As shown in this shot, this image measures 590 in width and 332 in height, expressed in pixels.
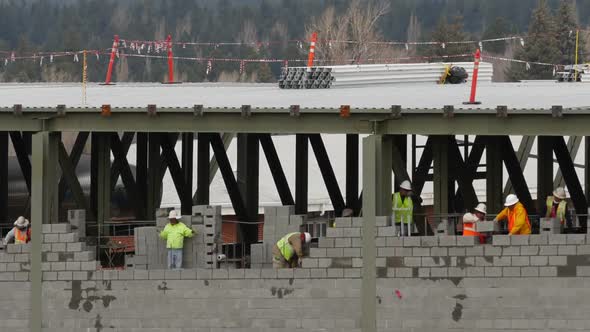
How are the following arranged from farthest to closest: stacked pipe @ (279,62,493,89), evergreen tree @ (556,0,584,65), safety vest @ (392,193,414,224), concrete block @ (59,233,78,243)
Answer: evergreen tree @ (556,0,584,65), stacked pipe @ (279,62,493,89), safety vest @ (392,193,414,224), concrete block @ (59,233,78,243)

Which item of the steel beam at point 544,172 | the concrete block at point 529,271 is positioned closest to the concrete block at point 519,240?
the concrete block at point 529,271

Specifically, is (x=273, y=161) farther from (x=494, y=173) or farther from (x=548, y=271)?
(x=548, y=271)

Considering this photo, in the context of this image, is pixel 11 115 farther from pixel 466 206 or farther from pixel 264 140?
pixel 466 206

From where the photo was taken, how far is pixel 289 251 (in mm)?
36000

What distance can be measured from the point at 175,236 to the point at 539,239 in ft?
21.4

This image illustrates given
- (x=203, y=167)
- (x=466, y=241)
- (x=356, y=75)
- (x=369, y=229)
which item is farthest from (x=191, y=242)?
(x=356, y=75)

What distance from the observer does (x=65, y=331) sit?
36281mm

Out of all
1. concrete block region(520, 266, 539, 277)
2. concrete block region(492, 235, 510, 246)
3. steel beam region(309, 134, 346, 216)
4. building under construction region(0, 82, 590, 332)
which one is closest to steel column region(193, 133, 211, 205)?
building under construction region(0, 82, 590, 332)

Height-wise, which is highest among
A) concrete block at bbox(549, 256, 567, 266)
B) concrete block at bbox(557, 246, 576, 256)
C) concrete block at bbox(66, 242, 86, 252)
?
concrete block at bbox(66, 242, 86, 252)

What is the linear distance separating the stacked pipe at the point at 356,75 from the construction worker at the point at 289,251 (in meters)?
10.8

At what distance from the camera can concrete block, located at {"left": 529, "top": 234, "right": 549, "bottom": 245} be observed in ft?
113

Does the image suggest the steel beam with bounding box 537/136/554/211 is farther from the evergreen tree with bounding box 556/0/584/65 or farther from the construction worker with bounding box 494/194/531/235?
the evergreen tree with bounding box 556/0/584/65

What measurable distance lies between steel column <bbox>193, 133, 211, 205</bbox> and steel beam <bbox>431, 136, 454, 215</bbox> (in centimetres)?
475

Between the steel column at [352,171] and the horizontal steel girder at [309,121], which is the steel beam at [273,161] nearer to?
the steel column at [352,171]
